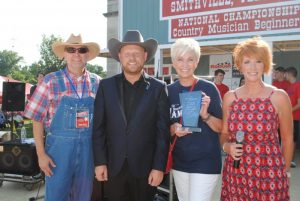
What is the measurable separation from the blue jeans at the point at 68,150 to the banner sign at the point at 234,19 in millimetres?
6668

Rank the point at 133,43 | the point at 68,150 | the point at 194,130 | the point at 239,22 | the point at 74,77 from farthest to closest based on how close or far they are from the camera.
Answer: the point at 239,22, the point at 74,77, the point at 68,150, the point at 133,43, the point at 194,130

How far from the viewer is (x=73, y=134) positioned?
316 cm

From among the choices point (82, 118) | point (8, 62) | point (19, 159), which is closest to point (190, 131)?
point (82, 118)

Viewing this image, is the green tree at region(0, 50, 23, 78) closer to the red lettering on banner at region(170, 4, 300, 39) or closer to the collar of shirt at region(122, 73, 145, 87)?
the red lettering on banner at region(170, 4, 300, 39)

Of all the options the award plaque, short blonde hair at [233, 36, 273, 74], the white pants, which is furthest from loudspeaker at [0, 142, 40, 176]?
short blonde hair at [233, 36, 273, 74]

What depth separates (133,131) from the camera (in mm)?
2764

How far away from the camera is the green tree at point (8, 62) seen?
248 ft

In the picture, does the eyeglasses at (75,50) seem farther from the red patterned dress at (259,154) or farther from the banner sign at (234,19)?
the banner sign at (234,19)

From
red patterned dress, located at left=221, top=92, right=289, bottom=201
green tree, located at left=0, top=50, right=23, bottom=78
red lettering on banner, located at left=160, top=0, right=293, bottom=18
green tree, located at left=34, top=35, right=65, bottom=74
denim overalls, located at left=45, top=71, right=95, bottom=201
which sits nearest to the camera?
red patterned dress, located at left=221, top=92, right=289, bottom=201

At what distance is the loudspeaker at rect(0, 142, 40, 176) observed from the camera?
5.64 meters

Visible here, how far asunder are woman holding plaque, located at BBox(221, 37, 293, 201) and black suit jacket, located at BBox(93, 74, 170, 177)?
54cm

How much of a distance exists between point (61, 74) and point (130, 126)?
93cm

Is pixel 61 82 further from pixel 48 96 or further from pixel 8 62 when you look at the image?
pixel 8 62

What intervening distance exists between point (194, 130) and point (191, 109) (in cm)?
17
